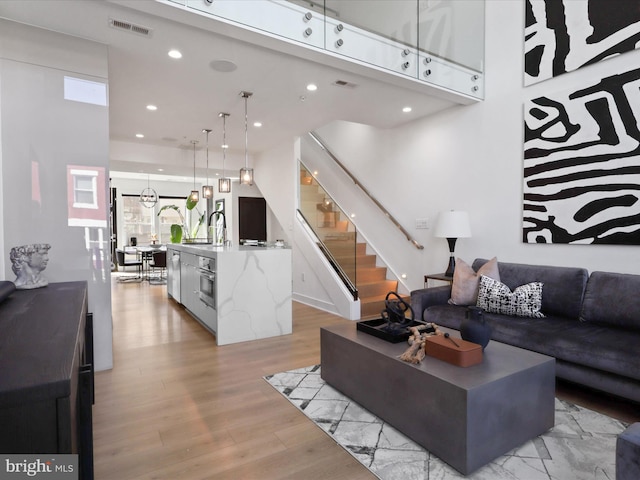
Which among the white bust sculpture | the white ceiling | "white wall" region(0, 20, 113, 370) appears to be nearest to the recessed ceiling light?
the white ceiling

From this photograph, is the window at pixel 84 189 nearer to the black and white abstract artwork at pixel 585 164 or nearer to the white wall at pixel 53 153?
the white wall at pixel 53 153

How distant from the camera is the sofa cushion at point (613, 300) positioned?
9.22ft

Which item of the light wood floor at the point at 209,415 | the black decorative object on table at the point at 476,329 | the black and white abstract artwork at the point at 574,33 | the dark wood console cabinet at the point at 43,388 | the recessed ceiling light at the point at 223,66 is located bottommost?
the light wood floor at the point at 209,415

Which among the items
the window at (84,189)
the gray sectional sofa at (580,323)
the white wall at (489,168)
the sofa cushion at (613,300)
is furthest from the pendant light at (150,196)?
the sofa cushion at (613,300)

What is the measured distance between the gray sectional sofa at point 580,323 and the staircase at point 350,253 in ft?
5.21

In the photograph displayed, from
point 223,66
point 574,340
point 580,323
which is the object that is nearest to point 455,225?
point 580,323

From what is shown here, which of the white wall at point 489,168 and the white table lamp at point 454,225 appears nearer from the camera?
the white wall at point 489,168

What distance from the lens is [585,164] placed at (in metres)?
3.42

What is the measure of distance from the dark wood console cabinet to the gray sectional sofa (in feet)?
7.31

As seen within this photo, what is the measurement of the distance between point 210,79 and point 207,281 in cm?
222

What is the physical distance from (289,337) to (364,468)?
2.45 meters

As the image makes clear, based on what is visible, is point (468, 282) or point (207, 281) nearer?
point (468, 282)

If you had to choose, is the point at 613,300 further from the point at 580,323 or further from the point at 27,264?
the point at 27,264

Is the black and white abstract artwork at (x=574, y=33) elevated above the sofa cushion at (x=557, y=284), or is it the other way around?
the black and white abstract artwork at (x=574, y=33)
